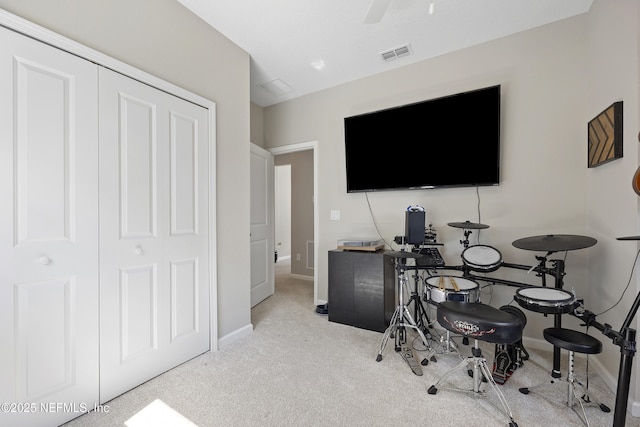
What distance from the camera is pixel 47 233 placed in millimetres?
1421

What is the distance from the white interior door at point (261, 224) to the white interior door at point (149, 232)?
1.24 metres

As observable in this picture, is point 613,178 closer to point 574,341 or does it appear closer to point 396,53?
point 574,341

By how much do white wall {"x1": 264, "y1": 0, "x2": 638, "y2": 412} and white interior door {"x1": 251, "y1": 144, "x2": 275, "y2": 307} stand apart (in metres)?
1.41

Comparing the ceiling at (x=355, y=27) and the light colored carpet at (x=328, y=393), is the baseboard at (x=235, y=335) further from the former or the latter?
the ceiling at (x=355, y=27)

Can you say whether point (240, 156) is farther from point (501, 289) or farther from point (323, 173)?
point (501, 289)

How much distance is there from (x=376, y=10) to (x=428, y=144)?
1456 millimetres

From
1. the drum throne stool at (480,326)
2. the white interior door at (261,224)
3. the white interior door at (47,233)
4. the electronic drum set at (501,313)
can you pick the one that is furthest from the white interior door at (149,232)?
the drum throne stool at (480,326)

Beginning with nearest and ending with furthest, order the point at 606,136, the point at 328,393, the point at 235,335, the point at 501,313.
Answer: the point at 501,313, the point at 328,393, the point at 606,136, the point at 235,335

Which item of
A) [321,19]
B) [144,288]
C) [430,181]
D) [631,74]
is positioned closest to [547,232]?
[430,181]

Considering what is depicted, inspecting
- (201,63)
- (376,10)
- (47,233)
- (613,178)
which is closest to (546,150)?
(613,178)

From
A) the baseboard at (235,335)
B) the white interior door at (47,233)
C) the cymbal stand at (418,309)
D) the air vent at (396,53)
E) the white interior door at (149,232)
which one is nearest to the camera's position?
the white interior door at (47,233)

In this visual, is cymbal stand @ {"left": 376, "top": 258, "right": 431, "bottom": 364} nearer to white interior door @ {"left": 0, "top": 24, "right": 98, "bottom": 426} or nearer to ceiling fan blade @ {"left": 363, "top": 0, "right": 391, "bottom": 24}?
ceiling fan blade @ {"left": 363, "top": 0, "right": 391, "bottom": 24}

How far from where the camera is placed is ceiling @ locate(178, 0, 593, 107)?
210 centimetres

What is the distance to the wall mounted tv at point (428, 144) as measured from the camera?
2.45m
